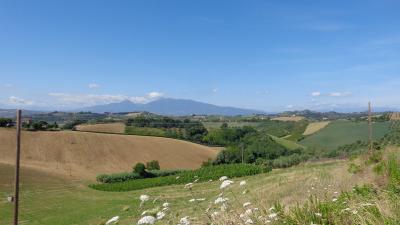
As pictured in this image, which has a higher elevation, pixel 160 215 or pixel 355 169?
pixel 160 215

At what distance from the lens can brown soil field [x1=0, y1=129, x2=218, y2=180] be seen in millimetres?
67188

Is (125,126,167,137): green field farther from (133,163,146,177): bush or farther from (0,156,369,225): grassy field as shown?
(0,156,369,225): grassy field

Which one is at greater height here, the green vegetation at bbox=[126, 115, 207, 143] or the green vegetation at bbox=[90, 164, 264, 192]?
the green vegetation at bbox=[126, 115, 207, 143]

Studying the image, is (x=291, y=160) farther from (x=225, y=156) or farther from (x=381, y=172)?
(x=381, y=172)

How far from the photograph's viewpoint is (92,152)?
245 ft

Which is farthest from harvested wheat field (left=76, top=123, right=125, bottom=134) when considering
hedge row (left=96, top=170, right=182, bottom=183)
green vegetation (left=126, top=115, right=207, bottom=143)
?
hedge row (left=96, top=170, right=182, bottom=183)

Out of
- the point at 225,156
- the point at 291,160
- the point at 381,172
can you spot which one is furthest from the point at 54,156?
the point at 381,172

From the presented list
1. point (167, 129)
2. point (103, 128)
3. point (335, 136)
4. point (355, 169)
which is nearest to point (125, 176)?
point (103, 128)

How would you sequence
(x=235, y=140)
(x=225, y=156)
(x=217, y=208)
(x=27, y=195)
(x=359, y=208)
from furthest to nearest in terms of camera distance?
(x=235, y=140) → (x=225, y=156) → (x=27, y=195) → (x=217, y=208) → (x=359, y=208)

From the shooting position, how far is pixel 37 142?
73.9 metres

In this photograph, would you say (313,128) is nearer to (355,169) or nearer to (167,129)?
(167,129)

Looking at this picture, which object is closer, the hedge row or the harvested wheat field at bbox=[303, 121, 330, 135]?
the hedge row

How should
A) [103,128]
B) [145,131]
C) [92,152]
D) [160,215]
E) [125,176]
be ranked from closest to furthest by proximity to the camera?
1. [160,215]
2. [125,176]
3. [92,152]
4. [103,128]
5. [145,131]

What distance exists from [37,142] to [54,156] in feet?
18.3
